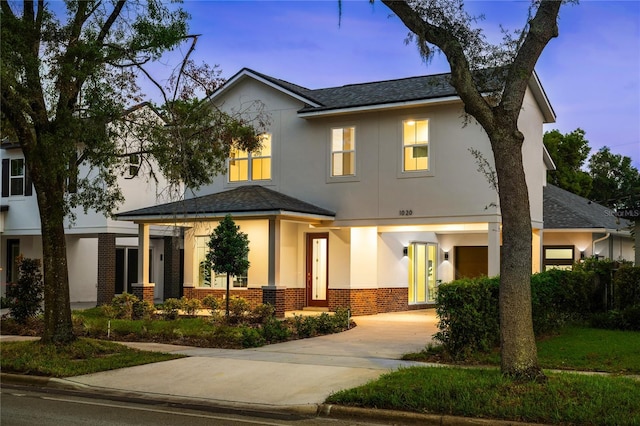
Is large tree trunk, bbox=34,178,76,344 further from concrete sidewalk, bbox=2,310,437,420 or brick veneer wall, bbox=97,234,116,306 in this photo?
brick veneer wall, bbox=97,234,116,306

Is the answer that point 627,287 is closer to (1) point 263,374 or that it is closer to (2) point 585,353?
(2) point 585,353

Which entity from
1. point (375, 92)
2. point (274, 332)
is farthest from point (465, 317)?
point (375, 92)

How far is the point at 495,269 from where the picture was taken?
21.1 m

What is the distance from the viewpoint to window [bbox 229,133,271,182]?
1000 inches

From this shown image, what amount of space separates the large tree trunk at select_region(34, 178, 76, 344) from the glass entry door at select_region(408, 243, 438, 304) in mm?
15038

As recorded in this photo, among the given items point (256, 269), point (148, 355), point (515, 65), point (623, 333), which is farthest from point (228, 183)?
point (515, 65)

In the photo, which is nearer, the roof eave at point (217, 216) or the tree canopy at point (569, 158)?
the roof eave at point (217, 216)

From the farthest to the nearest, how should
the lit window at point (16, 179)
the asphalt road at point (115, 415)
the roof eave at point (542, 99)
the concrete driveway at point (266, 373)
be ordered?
the lit window at point (16, 179), the roof eave at point (542, 99), the concrete driveway at point (266, 373), the asphalt road at point (115, 415)

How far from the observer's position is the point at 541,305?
15945 millimetres

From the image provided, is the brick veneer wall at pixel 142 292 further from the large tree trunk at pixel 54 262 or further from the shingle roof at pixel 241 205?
the large tree trunk at pixel 54 262

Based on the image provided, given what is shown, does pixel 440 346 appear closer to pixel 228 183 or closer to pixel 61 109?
pixel 61 109

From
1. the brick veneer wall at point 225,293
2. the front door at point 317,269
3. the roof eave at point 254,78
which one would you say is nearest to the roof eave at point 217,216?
the front door at point 317,269

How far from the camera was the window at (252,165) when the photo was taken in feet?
83.4

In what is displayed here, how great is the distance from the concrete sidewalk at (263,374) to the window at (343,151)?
7.46 m
